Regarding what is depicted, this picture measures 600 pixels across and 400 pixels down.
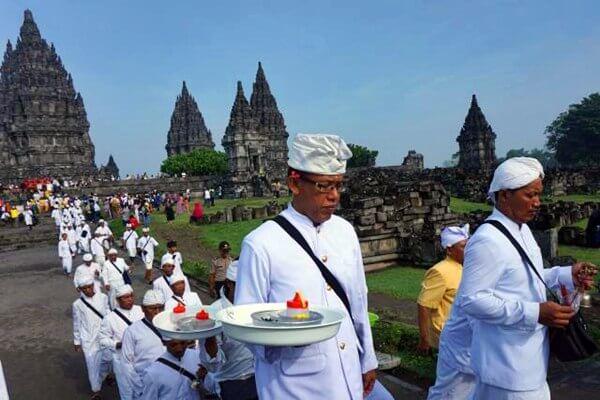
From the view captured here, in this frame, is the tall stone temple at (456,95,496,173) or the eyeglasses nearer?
the eyeglasses

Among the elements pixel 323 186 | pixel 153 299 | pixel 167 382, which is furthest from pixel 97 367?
pixel 323 186

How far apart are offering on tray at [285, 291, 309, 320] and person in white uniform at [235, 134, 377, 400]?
0.23 m

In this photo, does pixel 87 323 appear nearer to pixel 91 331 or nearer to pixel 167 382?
pixel 91 331

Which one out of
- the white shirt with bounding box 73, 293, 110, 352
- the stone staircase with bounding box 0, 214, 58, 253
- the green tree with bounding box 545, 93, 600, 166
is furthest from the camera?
the green tree with bounding box 545, 93, 600, 166

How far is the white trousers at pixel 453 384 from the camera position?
3557mm

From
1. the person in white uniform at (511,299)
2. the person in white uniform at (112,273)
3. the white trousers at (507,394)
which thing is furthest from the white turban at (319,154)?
the person in white uniform at (112,273)

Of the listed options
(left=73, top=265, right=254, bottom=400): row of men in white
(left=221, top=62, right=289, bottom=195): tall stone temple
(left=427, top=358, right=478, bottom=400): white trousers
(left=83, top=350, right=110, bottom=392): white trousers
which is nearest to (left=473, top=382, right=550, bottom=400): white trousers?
(left=427, top=358, right=478, bottom=400): white trousers

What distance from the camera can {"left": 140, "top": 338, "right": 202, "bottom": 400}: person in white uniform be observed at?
4.11m

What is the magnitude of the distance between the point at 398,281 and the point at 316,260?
9.65 metres

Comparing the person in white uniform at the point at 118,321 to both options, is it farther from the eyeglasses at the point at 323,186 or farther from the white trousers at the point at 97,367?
the eyeglasses at the point at 323,186

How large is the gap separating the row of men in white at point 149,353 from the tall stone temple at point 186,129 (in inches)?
3145

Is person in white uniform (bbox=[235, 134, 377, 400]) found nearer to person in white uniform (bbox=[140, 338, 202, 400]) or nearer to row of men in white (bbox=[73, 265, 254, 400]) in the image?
row of men in white (bbox=[73, 265, 254, 400])

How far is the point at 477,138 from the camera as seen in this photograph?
56.4m

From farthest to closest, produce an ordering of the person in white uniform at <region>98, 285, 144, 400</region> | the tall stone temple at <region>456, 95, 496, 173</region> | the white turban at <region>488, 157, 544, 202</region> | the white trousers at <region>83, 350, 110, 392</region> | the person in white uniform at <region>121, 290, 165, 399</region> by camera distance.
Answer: the tall stone temple at <region>456, 95, 496, 173</region>, the white trousers at <region>83, 350, 110, 392</region>, the person in white uniform at <region>98, 285, 144, 400</region>, the person in white uniform at <region>121, 290, 165, 399</region>, the white turban at <region>488, 157, 544, 202</region>
